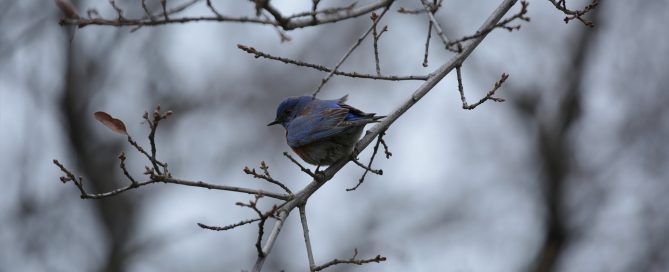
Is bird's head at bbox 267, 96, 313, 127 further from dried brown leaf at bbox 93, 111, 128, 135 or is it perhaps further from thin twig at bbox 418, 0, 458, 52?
dried brown leaf at bbox 93, 111, 128, 135

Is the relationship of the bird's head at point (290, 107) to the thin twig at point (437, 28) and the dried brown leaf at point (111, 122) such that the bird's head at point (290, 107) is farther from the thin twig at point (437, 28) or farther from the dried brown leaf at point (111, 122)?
the dried brown leaf at point (111, 122)

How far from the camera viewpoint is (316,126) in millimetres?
6289

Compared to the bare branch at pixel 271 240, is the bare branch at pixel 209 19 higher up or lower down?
higher up

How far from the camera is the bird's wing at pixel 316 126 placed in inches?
238

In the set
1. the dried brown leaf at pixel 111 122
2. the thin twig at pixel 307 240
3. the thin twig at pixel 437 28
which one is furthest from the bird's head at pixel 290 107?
the dried brown leaf at pixel 111 122

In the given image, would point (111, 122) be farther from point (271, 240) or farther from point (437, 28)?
point (437, 28)

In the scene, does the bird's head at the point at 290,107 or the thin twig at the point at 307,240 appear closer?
the thin twig at the point at 307,240

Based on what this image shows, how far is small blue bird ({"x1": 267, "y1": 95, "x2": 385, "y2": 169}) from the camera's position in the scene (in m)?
5.89

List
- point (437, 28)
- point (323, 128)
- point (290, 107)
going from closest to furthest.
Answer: point (437, 28) < point (323, 128) < point (290, 107)

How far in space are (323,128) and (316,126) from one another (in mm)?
132

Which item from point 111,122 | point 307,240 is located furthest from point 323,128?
point 111,122

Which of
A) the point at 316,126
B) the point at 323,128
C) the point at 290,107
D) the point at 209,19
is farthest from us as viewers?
the point at 290,107

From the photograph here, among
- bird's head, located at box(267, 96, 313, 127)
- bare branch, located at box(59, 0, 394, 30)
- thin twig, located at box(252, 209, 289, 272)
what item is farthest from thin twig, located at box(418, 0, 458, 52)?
bird's head, located at box(267, 96, 313, 127)

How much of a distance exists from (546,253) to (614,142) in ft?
7.55
